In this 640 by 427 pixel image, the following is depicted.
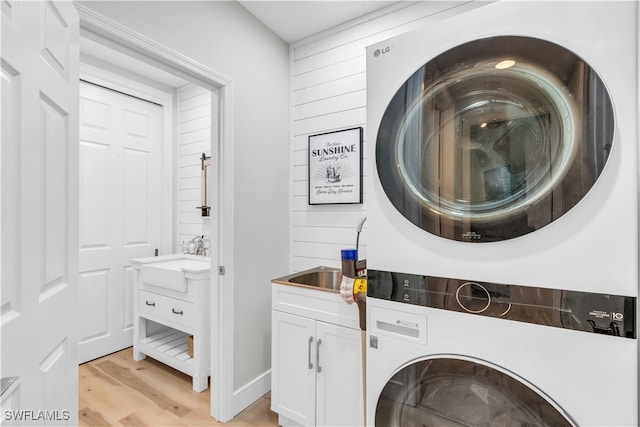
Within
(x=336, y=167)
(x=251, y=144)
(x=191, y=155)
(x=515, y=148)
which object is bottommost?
(x=515, y=148)

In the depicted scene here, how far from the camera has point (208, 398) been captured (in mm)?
2166

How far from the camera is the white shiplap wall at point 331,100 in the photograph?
2029mm

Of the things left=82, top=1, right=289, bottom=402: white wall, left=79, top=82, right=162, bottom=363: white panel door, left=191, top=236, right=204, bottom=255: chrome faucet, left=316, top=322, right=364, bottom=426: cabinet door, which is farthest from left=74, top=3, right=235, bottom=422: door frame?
left=79, top=82, right=162, bottom=363: white panel door

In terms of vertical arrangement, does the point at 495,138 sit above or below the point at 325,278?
above

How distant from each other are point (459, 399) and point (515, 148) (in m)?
0.82

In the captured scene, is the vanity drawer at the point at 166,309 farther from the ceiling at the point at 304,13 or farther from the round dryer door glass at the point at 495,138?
the round dryer door glass at the point at 495,138

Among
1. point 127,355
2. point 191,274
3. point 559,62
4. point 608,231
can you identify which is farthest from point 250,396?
point 559,62

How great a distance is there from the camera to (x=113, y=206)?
9.38 feet

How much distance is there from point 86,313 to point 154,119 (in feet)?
6.34

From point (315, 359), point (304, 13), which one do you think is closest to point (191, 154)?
point (304, 13)

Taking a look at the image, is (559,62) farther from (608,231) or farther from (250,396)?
(250,396)

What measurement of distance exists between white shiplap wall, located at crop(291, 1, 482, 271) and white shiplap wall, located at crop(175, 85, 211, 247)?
1097 millimetres

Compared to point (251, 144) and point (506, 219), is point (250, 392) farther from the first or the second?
point (506, 219)

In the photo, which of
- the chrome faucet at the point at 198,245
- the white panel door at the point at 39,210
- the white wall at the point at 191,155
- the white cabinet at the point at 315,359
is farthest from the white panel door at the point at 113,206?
the white cabinet at the point at 315,359
